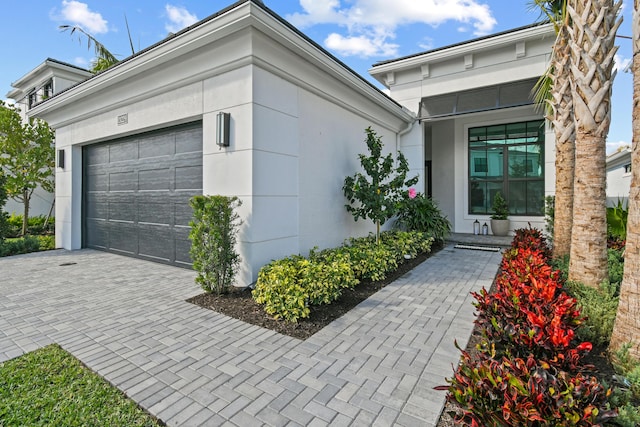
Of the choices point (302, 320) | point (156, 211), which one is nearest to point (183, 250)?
point (156, 211)

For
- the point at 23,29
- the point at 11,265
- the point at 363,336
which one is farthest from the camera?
the point at 23,29

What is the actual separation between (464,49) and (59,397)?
1098 cm

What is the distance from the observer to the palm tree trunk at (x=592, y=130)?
3674 mm

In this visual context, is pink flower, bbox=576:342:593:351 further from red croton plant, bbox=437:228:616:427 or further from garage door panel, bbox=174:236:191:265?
garage door panel, bbox=174:236:191:265

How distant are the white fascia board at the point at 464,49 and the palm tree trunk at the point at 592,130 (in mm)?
5155

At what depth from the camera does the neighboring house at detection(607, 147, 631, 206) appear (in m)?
12.2

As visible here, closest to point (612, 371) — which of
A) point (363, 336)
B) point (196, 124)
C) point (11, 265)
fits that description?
point (363, 336)

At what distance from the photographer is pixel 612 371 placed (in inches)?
99.0

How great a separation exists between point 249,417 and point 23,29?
11.1 metres

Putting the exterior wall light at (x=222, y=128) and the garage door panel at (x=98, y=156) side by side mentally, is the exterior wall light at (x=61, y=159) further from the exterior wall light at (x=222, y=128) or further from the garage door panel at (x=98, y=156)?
the exterior wall light at (x=222, y=128)

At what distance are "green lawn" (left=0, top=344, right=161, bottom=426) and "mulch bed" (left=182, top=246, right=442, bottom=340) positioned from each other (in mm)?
1569

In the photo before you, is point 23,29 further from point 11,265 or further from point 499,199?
point 499,199

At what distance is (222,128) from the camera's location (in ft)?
15.8

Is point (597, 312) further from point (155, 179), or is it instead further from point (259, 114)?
point (155, 179)
